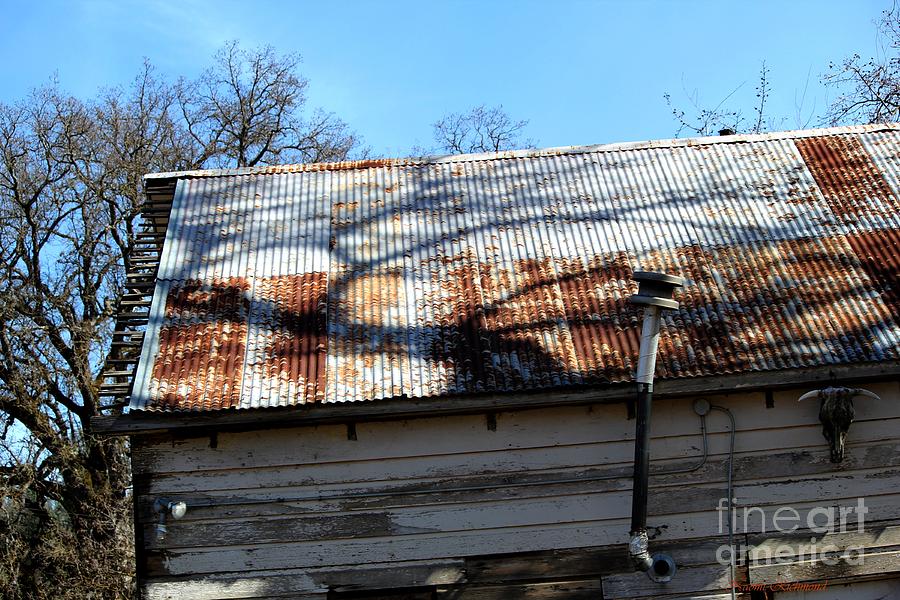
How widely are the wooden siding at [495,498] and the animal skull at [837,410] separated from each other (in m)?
0.20

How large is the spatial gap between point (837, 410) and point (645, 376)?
1.90 m

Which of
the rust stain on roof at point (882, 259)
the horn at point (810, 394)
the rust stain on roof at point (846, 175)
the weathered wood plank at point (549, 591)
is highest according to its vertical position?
the rust stain on roof at point (846, 175)

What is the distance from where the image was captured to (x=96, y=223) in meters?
20.0

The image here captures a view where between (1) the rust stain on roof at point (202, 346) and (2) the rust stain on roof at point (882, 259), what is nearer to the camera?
(1) the rust stain on roof at point (202, 346)

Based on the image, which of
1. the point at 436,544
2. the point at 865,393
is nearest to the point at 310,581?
the point at 436,544

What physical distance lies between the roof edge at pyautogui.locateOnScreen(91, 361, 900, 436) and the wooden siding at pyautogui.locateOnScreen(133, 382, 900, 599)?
258 millimetres

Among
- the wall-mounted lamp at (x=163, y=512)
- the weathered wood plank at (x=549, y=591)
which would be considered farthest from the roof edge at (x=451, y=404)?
the weathered wood plank at (x=549, y=591)

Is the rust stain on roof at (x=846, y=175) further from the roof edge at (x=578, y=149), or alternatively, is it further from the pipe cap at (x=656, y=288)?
the pipe cap at (x=656, y=288)

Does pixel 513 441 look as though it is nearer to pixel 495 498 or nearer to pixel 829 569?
pixel 495 498

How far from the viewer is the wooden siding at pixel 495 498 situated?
7293 millimetres

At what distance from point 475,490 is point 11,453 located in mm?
12904

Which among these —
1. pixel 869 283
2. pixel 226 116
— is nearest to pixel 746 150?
pixel 869 283

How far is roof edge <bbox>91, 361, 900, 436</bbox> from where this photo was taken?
7.01 m

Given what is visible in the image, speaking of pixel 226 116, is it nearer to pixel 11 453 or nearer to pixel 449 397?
pixel 11 453
